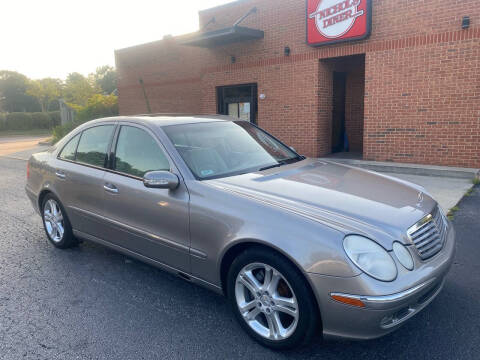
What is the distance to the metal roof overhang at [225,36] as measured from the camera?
460 inches

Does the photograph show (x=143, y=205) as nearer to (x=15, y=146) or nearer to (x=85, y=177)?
(x=85, y=177)

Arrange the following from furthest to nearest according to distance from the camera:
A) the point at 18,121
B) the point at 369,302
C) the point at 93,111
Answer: the point at 18,121 < the point at 93,111 < the point at 369,302

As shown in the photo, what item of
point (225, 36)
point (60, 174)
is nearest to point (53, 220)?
point (60, 174)

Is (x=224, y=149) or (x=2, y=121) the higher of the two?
(x=2, y=121)

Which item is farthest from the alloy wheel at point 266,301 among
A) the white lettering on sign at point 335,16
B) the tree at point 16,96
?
the tree at point 16,96

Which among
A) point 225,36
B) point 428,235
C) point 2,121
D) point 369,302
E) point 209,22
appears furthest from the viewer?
point 2,121

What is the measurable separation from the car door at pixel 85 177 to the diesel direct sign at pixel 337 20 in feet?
26.1

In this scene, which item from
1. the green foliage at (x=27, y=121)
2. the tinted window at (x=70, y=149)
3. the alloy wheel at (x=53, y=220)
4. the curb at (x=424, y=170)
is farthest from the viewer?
the green foliage at (x=27, y=121)

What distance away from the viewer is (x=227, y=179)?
3.31 meters

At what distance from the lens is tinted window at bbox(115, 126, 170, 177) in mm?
3588

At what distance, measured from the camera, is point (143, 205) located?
352cm

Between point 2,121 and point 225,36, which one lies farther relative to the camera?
point 2,121

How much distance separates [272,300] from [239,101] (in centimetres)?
1152

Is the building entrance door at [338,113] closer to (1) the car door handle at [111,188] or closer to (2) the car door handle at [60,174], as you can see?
(2) the car door handle at [60,174]
